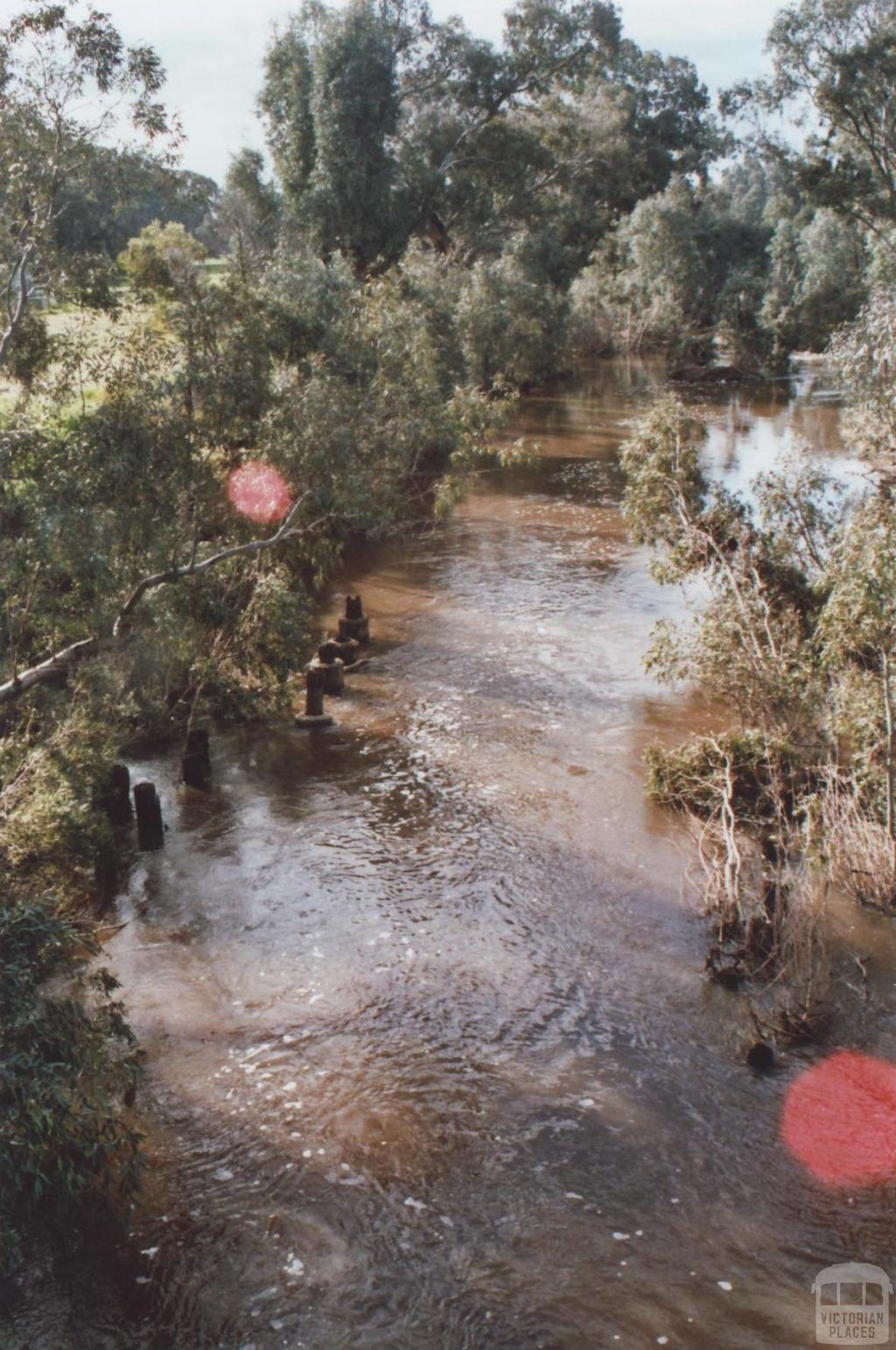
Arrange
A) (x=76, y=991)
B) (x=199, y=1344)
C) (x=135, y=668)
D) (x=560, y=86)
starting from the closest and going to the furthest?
1. (x=199, y=1344)
2. (x=76, y=991)
3. (x=135, y=668)
4. (x=560, y=86)

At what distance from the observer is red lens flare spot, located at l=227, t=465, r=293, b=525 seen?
17109mm

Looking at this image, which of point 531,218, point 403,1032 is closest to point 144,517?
point 403,1032

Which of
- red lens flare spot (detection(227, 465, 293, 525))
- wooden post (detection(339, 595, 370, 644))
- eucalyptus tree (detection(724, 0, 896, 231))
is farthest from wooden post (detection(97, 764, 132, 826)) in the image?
eucalyptus tree (detection(724, 0, 896, 231))

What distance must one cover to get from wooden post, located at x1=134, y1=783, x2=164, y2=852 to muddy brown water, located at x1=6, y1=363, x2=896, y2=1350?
0.30m

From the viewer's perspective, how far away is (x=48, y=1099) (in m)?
8.34

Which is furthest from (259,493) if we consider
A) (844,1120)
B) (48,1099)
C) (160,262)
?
(844,1120)

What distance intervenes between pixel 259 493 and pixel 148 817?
5.29 metres

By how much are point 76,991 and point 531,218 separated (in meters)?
56.7

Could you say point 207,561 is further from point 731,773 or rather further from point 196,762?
point 731,773

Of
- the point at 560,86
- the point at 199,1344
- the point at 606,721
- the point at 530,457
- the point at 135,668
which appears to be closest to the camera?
the point at 199,1344

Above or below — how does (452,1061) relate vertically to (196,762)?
below

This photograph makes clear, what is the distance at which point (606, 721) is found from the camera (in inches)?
832

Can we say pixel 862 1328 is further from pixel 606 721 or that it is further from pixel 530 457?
pixel 530 457

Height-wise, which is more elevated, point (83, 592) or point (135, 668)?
point (83, 592)
